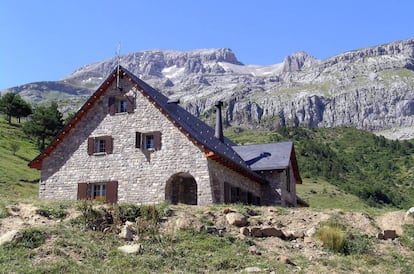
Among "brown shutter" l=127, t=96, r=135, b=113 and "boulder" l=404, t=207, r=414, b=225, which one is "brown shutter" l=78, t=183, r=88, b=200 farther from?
"boulder" l=404, t=207, r=414, b=225

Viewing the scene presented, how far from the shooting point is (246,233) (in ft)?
68.0

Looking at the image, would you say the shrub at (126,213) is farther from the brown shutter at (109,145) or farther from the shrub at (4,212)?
the brown shutter at (109,145)

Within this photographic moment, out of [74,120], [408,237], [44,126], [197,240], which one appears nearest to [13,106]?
[44,126]

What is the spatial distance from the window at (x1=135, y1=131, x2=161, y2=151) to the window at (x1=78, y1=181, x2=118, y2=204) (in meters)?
2.68

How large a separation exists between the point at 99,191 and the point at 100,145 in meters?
2.83

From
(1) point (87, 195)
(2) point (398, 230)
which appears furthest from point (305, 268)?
(1) point (87, 195)

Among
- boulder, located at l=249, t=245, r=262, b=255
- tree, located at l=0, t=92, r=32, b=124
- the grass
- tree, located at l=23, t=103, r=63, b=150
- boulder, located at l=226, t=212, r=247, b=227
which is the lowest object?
the grass

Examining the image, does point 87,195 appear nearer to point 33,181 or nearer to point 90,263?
point 90,263

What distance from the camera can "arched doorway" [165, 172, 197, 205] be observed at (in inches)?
1191

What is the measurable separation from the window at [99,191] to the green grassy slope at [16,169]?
3892 millimetres

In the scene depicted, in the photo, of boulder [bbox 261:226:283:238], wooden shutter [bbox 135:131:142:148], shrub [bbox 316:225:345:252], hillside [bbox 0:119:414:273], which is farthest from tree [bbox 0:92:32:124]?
shrub [bbox 316:225:345:252]

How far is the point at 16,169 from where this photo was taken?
5212 cm

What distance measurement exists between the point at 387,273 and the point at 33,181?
3808cm

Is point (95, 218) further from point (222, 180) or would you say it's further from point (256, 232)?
point (222, 180)
